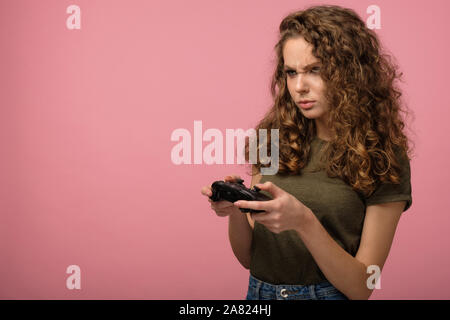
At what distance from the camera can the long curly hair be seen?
1.14m

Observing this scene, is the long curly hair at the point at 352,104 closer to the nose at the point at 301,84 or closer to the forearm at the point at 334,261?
the nose at the point at 301,84

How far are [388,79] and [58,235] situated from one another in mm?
1797

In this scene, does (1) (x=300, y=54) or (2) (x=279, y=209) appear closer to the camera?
(2) (x=279, y=209)

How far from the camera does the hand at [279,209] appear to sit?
3.01 feet

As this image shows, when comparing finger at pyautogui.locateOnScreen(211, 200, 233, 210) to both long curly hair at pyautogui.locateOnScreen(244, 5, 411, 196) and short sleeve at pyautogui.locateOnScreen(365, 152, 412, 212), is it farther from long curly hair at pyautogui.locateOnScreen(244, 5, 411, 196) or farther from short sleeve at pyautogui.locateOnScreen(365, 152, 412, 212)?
short sleeve at pyautogui.locateOnScreen(365, 152, 412, 212)

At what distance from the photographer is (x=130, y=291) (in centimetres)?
228

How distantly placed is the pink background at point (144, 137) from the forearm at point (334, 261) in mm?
1118

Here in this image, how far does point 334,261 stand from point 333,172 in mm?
246

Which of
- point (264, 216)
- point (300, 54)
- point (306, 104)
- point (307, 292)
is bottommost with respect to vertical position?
point (307, 292)

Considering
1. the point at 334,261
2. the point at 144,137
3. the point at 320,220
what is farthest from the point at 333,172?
the point at 144,137

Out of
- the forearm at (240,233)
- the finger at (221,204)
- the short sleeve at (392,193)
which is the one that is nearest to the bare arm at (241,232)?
the forearm at (240,233)

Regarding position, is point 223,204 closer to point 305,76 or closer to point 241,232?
point 241,232

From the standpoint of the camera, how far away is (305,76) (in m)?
1.19

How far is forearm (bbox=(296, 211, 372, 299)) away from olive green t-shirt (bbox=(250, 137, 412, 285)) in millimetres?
67
